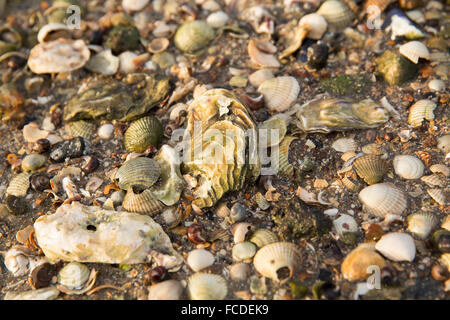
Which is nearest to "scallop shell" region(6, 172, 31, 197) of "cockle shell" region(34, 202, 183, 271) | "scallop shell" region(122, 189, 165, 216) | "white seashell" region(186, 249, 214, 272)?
"cockle shell" region(34, 202, 183, 271)

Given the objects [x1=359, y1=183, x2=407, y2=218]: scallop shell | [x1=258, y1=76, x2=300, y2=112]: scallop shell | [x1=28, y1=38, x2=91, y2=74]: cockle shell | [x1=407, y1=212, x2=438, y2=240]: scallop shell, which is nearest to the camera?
[x1=407, y1=212, x2=438, y2=240]: scallop shell

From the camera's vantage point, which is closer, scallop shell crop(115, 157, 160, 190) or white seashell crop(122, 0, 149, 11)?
scallop shell crop(115, 157, 160, 190)

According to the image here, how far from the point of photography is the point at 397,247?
311 cm

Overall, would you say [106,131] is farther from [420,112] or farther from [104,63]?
[420,112]

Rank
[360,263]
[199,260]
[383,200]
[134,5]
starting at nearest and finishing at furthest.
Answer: [360,263] < [199,260] < [383,200] < [134,5]

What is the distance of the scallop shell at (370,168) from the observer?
11.6 feet

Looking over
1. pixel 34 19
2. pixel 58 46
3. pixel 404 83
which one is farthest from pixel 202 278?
pixel 34 19

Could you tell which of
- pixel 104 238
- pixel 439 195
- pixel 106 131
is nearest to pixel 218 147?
pixel 104 238

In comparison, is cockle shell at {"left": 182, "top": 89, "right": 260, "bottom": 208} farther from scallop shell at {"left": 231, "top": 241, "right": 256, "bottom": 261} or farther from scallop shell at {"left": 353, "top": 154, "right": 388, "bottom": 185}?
scallop shell at {"left": 353, "top": 154, "right": 388, "bottom": 185}

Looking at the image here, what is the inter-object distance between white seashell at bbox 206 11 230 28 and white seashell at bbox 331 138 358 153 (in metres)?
2.02

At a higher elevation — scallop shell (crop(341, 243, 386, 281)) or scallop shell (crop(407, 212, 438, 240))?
scallop shell (crop(407, 212, 438, 240))

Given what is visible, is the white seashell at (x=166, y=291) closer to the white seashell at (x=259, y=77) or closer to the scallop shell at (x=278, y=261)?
the scallop shell at (x=278, y=261)

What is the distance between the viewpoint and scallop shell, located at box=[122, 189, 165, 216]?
11.5ft

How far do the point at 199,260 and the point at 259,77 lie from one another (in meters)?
2.04
